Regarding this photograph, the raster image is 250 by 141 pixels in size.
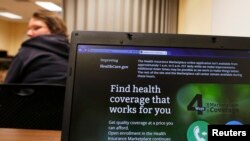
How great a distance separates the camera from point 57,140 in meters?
0.69

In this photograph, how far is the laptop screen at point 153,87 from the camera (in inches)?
20.4

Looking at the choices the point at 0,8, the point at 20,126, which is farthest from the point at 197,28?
the point at 0,8

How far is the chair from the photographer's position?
93 cm

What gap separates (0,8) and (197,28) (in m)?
6.51

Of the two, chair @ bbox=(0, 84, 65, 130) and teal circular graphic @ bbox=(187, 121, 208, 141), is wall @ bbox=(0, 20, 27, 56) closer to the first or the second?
chair @ bbox=(0, 84, 65, 130)

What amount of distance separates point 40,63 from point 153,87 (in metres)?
0.97

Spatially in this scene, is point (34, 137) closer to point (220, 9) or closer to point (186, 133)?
point (186, 133)

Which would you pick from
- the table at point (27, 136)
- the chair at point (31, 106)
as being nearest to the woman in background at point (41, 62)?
the chair at point (31, 106)

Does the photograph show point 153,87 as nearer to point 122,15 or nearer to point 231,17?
point 231,17

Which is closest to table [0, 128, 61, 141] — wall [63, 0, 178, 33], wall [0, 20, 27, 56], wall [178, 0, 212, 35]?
wall [178, 0, 212, 35]

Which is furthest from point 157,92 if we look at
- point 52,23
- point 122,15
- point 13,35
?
point 13,35

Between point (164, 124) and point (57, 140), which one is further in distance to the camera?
point (57, 140)

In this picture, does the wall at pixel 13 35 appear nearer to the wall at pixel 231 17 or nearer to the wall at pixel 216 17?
the wall at pixel 216 17

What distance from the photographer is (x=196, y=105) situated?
1.73 ft
